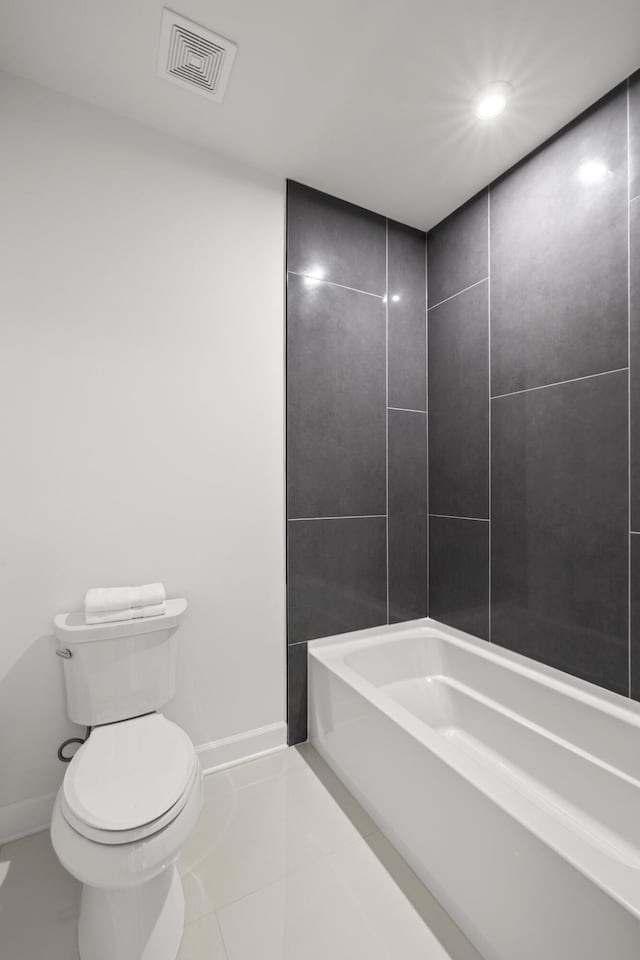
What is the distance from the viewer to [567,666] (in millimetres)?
1732

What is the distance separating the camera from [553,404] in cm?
178

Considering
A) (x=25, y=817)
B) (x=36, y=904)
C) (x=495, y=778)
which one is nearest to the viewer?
(x=495, y=778)

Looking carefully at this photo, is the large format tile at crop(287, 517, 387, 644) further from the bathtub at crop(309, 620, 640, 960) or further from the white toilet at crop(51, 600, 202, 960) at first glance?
the white toilet at crop(51, 600, 202, 960)

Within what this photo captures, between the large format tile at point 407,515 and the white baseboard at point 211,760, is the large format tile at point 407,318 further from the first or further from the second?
the white baseboard at point 211,760

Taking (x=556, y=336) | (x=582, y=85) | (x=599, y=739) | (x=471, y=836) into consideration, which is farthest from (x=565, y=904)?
(x=582, y=85)

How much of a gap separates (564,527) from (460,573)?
2.07ft

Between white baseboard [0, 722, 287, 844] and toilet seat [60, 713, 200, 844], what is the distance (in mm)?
463

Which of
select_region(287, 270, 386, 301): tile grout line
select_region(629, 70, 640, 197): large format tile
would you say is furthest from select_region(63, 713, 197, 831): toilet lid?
select_region(629, 70, 640, 197): large format tile

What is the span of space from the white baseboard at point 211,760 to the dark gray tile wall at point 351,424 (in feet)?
0.36

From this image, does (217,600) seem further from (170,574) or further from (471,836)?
(471,836)

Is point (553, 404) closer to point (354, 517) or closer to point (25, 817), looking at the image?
point (354, 517)

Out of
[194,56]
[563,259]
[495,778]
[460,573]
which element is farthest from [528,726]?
[194,56]

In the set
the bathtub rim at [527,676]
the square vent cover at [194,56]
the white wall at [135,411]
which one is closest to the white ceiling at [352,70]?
the square vent cover at [194,56]

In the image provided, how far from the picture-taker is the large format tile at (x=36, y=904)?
3.95 feet
